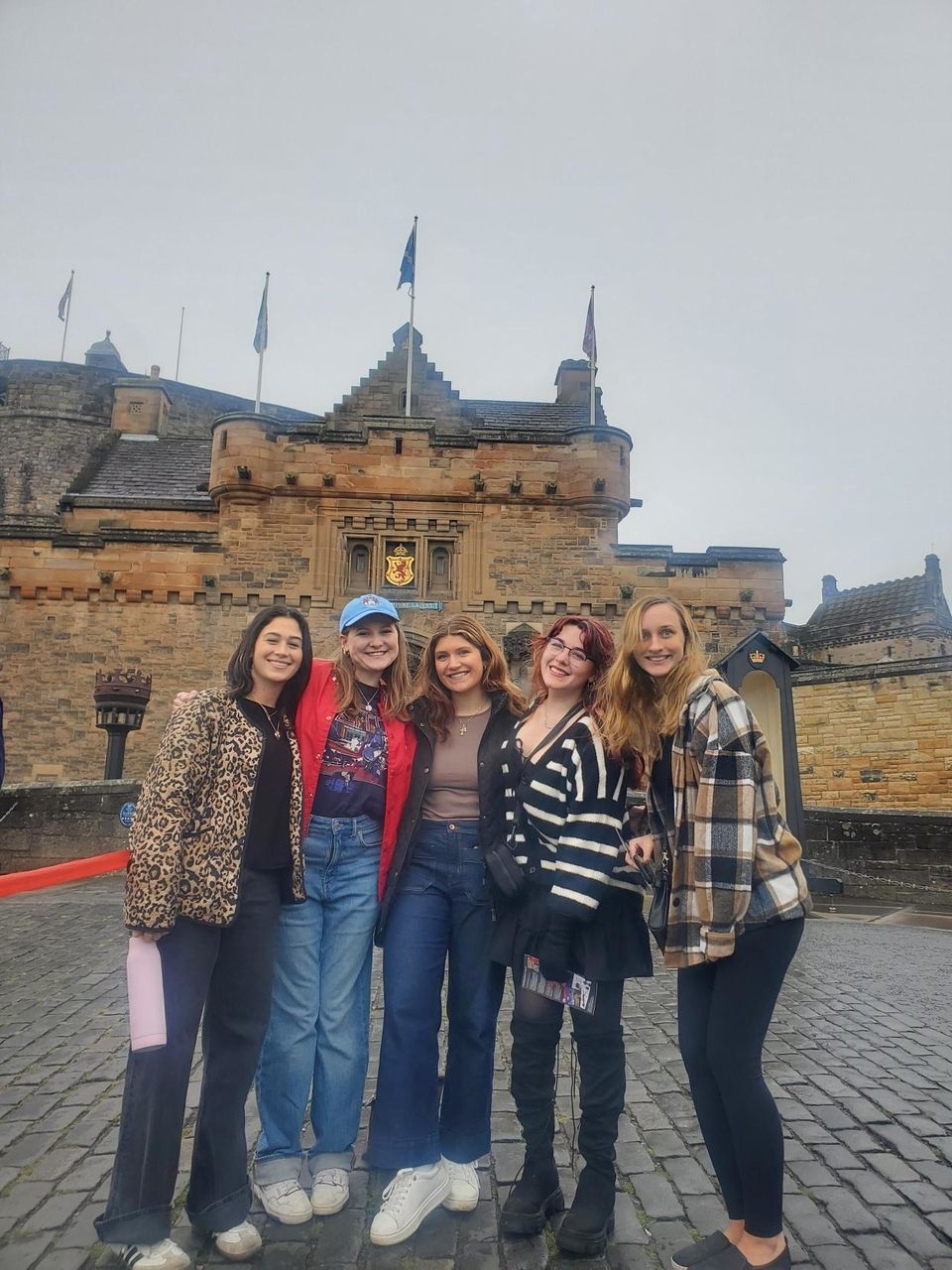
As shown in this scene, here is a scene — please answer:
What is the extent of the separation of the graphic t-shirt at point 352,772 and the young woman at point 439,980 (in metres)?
0.13

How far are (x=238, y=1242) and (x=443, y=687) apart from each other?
185cm

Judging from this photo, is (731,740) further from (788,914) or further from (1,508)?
(1,508)

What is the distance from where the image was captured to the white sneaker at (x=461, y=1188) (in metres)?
2.59

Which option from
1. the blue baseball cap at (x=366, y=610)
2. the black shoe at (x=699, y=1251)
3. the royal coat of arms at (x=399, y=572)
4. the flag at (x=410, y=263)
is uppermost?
the flag at (x=410, y=263)

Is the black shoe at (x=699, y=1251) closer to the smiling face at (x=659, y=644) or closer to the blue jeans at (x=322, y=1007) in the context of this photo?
the blue jeans at (x=322, y=1007)

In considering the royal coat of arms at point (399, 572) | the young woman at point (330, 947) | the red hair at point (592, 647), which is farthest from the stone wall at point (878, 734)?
the young woman at point (330, 947)

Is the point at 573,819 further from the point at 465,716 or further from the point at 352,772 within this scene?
the point at 352,772

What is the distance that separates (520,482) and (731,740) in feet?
50.4

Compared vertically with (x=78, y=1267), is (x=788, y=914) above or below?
above

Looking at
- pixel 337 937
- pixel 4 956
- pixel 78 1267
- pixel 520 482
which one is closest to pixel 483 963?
pixel 337 937

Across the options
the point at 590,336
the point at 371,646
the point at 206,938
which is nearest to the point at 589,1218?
the point at 206,938

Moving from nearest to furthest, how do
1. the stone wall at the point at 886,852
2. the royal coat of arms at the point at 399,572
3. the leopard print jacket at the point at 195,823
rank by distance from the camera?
the leopard print jacket at the point at 195,823 < the stone wall at the point at 886,852 < the royal coat of arms at the point at 399,572

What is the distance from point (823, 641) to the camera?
3003 centimetres

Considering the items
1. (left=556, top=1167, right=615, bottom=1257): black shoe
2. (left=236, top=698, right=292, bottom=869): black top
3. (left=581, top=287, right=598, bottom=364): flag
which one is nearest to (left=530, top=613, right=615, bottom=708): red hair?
(left=236, top=698, right=292, bottom=869): black top
